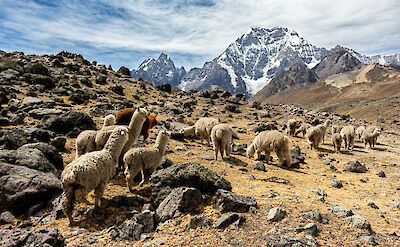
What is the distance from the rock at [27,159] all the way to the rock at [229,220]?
307 inches

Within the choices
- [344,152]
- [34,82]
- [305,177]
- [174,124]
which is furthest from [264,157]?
[34,82]

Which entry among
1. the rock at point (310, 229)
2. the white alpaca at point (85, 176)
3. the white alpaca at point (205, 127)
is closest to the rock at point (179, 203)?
the white alpaca at point (85, 176)

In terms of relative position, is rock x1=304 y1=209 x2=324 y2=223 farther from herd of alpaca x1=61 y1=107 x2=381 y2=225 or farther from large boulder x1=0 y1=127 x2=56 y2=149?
large boulder x1=0 y1=127 x2=56 y2=149

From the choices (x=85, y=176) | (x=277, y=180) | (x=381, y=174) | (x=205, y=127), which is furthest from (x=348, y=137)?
(x=85, y=176)

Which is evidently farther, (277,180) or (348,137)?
(348,137)

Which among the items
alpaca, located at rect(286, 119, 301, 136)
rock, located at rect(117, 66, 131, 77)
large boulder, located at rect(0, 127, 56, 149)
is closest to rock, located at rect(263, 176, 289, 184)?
large boulder, located at rect(0, 127, 56, 149)

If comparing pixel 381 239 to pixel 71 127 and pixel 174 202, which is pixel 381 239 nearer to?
pixel 174 202

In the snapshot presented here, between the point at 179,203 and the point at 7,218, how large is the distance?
5722mm

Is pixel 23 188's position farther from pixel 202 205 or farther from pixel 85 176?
pixel 202 205

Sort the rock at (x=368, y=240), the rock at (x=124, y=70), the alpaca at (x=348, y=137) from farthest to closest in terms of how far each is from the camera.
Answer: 1. the rock at (x=124, y=70)
2. the alpaca at (x=348, y=137)
3. the rock at (x=368, y=240)

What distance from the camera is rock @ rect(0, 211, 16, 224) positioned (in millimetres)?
11023

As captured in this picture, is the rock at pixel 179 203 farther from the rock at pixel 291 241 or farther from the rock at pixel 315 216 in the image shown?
the rock at pixel 315 216

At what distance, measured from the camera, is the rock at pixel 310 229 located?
9008 millimetres

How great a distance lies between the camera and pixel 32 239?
8.54 meters
